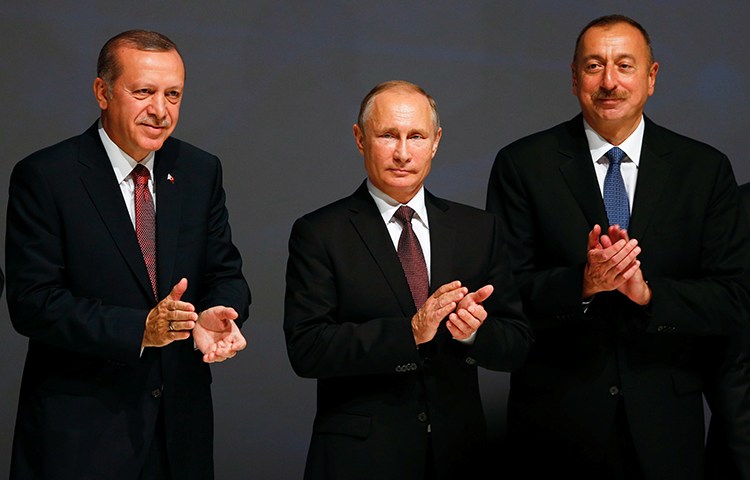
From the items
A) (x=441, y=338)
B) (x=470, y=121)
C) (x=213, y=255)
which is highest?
(x=470, y=121)

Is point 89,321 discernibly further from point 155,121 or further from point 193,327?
point 155,121

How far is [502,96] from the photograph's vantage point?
5.26 m

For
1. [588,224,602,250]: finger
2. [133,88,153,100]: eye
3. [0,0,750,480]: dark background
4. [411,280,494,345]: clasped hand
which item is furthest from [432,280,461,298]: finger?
[0,0,750,480]: dark background

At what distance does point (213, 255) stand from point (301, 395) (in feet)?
4.97

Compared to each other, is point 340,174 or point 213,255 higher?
point 340,174

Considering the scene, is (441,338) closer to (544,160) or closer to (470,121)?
(544,160)

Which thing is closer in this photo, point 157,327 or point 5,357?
point 157,327

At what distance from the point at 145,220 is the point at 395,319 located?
29.3 inches

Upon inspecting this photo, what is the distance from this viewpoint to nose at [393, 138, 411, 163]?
3.51 meters

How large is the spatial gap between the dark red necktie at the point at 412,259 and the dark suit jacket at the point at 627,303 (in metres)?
0.39

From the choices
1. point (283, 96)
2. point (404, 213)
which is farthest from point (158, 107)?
point (283, 96)

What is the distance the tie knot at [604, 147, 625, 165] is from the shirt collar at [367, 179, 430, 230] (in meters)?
0.63

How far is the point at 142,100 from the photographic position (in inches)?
140

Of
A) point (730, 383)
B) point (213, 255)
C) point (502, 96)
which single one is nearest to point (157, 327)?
point (213, 255)
